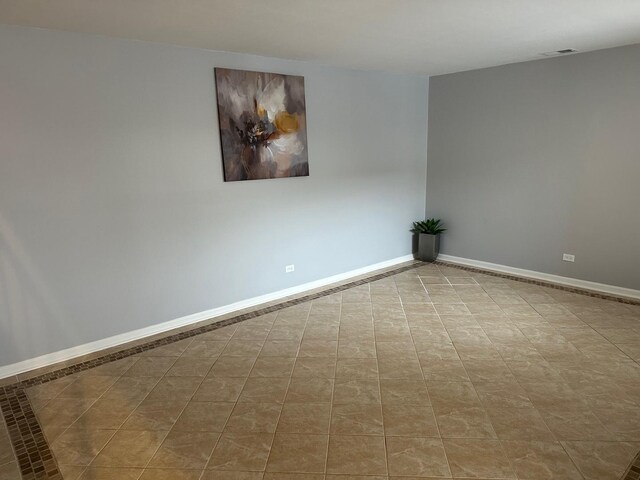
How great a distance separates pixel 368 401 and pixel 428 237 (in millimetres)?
3593

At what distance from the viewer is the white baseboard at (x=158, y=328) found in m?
A: 3.27

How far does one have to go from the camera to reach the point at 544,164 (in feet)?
16.2

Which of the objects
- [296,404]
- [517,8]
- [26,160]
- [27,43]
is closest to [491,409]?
[296,404]

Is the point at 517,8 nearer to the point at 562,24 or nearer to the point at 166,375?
the point at 562,24

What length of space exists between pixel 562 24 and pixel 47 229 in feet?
14.1

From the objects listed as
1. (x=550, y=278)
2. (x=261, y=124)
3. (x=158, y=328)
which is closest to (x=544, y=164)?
(x=550, y=278)

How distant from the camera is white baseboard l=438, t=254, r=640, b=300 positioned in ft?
14.8

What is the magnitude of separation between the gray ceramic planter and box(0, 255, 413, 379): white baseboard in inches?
36.3

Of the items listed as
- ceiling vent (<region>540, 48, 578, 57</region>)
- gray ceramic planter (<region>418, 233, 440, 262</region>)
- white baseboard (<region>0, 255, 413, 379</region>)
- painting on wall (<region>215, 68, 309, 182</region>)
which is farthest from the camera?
gray ceramic planter (<region>418, 233, 440, 262</region>)

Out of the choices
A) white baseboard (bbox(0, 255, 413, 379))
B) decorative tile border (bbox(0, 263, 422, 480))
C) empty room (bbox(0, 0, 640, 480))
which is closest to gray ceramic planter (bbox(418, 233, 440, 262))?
empty room (bbox(0, 0, 640, 480))

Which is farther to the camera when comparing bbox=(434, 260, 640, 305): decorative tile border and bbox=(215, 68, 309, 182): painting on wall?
bbox=(434, 260, 640, 305): decorative tile border

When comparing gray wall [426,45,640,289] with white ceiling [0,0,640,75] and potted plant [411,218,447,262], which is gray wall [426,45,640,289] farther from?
white ceiling [0,0,640,75]

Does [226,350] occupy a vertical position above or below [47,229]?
below

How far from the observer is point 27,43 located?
3016 millimetres
